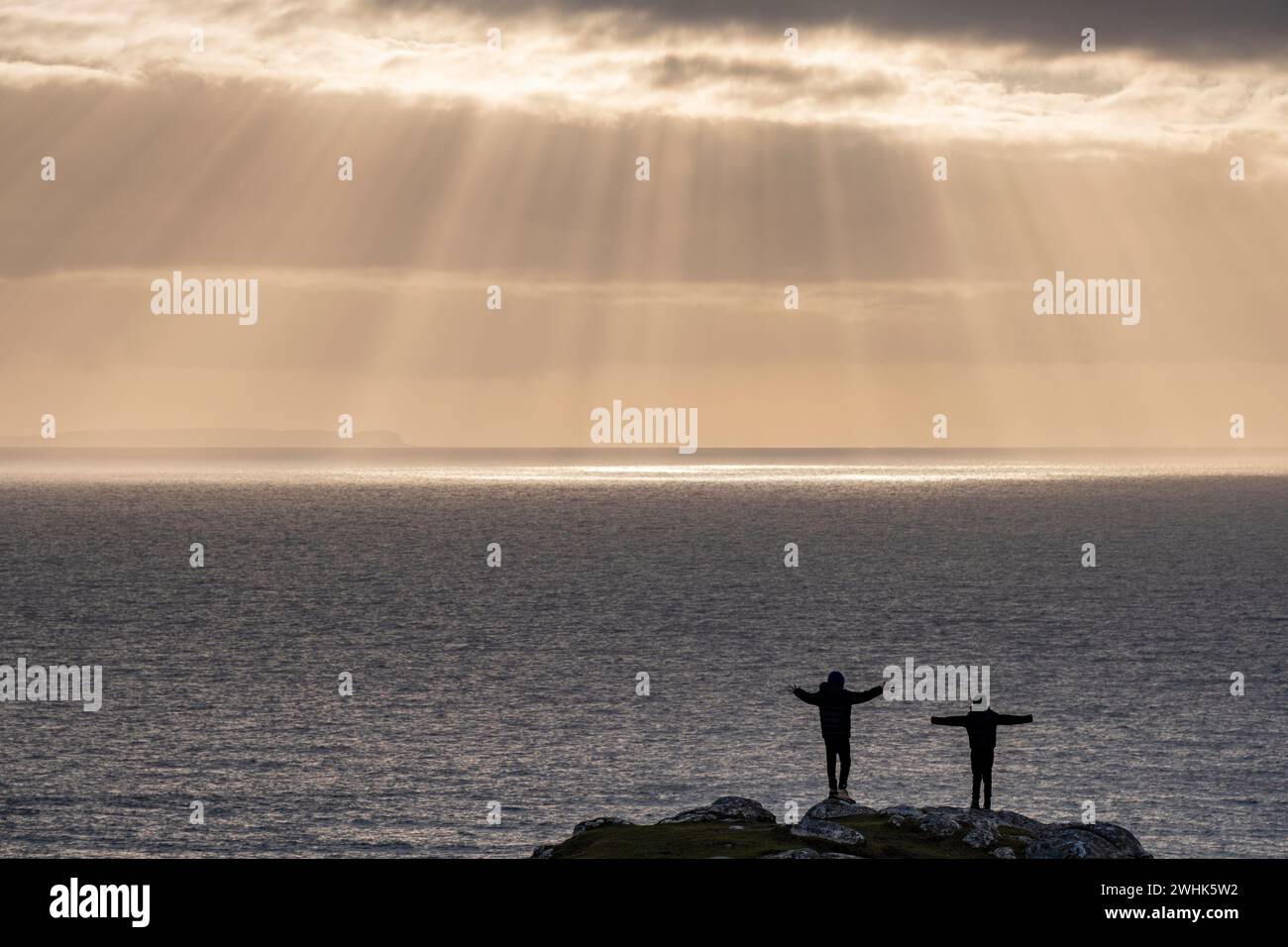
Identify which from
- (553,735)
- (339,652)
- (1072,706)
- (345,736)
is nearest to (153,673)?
(339,652)

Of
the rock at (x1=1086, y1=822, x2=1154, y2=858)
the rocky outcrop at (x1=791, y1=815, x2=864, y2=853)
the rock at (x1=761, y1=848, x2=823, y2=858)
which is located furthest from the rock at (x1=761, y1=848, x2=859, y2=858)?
the rock at (x1=1086, y1=822, x2=1154, y2=858)

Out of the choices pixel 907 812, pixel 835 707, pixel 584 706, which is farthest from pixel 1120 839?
pixel 584 706

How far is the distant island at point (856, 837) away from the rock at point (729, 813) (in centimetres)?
3

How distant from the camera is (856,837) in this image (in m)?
26.4

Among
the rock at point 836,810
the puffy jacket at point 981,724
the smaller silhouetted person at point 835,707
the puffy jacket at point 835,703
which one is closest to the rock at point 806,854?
the smaller silhouetted person at point 835,707

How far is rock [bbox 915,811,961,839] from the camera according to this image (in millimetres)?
27719

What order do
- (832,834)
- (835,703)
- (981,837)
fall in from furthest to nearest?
(835,703), (981,837), (832,834)

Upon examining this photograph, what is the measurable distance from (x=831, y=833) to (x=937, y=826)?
2.93 m

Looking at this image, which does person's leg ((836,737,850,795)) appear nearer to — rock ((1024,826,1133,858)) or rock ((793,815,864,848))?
rock ((793,815,864,848))

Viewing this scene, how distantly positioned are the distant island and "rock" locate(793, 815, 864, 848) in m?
0.02

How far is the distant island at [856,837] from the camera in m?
26.2

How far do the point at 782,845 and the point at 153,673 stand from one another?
7639 centimetres

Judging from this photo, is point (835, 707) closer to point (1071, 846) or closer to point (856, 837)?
point (856, 837)

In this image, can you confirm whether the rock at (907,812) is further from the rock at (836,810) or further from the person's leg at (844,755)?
the person's leg at (844,755)
